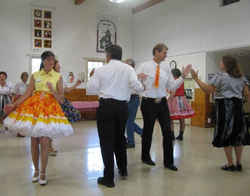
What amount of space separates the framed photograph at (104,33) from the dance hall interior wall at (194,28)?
98 centimetres

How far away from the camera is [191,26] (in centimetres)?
809

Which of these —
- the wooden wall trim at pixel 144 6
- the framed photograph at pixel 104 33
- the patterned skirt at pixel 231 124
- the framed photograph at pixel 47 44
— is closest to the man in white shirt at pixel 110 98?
the patterned skirt at pixel 231 124

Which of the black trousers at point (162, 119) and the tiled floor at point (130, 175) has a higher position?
the black trousers at point (162, 119)

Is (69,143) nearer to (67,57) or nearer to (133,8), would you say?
(67,57)

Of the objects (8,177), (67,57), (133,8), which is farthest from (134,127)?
(133,8)

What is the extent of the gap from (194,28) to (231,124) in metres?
5.42

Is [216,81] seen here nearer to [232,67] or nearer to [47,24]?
[232,67]

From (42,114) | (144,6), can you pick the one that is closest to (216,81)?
(42,114)

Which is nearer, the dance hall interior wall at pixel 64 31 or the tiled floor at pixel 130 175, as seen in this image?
the tiled floor at pixel 130 175

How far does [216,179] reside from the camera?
289cm

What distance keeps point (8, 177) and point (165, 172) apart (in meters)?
1.70

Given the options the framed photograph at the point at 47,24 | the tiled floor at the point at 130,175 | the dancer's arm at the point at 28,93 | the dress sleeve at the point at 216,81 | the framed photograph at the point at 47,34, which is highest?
the framed photograph at the point at 47,24

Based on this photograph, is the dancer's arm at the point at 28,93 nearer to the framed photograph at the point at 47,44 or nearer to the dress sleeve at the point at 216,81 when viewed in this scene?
the dress sleeve at the point at 216,81

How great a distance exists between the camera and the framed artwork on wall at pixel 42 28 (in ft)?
29.1
